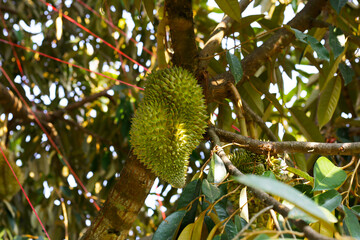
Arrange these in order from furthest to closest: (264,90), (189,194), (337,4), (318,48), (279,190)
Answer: (264,90)
(337,4)
(318,48)
(189,194)
(279,190)

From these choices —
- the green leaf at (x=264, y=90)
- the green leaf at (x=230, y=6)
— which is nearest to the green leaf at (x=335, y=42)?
the green leaf at (x=264, y=90)

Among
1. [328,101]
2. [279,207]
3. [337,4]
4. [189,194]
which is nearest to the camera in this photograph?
[279,207]

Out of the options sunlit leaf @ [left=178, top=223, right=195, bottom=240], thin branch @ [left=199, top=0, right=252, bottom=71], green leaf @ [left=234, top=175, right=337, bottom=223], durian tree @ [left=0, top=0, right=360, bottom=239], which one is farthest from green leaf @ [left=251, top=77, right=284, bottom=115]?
green leaf @ [left=234, top=175, right=337, bottom=223]

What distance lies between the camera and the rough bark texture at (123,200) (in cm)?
101

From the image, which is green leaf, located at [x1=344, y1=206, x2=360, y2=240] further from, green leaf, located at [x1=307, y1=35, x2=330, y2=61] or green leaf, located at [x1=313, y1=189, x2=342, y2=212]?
green leaf, located at [x1=307, y1=35, x2=330, y2=61]

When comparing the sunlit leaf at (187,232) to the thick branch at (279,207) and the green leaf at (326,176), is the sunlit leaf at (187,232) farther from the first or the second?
the green leaf at (326,176)

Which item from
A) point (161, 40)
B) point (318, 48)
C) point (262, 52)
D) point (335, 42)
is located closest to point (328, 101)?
point (335, 42)

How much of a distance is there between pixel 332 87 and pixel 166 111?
773mm

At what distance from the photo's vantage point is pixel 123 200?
40.1 inches

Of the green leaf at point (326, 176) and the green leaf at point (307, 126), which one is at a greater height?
the green leaf at point (307, 126)

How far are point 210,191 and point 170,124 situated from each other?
0.29 meters

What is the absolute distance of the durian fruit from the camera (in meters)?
0.92

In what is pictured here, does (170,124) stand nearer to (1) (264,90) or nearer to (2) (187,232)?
(2) (187,232)

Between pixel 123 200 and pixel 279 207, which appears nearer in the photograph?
pixel 279 207
